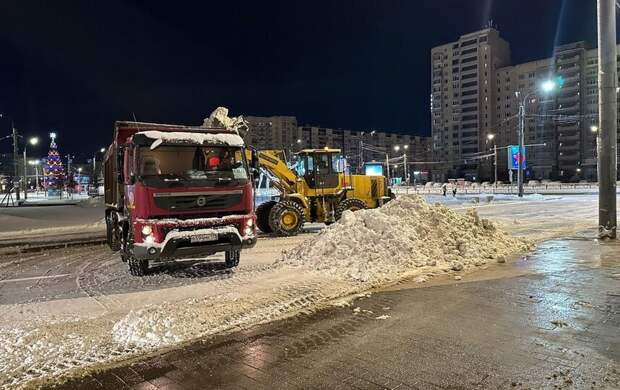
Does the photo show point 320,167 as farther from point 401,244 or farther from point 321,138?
point 321,138

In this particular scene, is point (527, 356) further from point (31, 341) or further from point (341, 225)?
point (341, 225)

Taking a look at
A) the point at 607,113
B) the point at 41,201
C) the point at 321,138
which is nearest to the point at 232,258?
the point at 607,113

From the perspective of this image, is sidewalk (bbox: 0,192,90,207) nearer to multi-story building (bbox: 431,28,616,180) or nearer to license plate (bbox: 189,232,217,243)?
license plate (bbox: 189,232,217,243)

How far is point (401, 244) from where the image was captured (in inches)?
418

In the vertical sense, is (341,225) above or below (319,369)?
above

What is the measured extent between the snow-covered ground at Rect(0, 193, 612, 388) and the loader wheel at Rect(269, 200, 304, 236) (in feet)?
5.92

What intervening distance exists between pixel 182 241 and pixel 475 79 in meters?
131

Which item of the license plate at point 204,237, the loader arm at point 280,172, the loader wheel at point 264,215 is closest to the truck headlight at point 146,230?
the license plate at point 204,237

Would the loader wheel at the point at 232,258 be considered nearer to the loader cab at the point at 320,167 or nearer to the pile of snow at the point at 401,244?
the pile of snow at the point at 401,244

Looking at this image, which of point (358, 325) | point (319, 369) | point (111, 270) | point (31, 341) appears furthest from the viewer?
point (111, 270)

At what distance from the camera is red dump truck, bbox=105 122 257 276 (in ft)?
28.9

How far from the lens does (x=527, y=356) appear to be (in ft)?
17.3

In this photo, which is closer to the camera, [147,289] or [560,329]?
[560,329]

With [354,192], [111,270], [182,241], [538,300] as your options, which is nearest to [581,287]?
[538,300]
